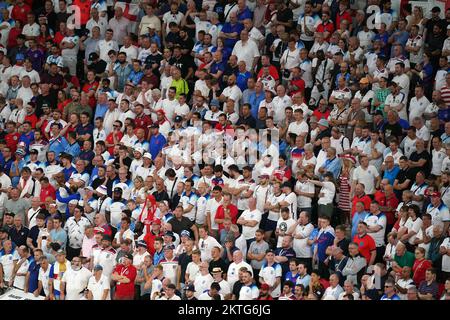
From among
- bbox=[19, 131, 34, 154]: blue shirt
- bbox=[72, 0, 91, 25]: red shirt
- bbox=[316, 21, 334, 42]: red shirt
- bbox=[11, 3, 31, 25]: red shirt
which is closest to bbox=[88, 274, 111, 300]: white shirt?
bbox=[19, 131, 34, 154]: blue shirt

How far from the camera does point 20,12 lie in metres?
30.7

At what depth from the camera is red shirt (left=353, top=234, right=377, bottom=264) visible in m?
22.9

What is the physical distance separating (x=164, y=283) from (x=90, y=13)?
929 centimetres

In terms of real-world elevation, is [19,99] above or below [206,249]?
above

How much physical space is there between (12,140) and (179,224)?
5.25 meters

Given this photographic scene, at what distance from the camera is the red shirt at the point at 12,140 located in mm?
27625

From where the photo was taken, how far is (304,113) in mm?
26094

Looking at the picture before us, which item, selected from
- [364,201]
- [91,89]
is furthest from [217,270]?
[91,89]

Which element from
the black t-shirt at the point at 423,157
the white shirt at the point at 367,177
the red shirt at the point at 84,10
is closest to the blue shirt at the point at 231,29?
the red shirt at the point at 84,10

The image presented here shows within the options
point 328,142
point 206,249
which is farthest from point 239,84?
point 206,249

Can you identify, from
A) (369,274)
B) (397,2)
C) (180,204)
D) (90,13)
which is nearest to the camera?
(369,274)

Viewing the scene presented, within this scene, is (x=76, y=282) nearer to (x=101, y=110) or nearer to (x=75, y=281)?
(x=75, y=281)

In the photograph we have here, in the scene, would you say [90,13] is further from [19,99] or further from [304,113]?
[304,113]

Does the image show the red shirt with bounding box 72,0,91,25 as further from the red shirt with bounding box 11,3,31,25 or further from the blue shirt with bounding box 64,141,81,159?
the blue shirt with bounding box 64,141,81,159
